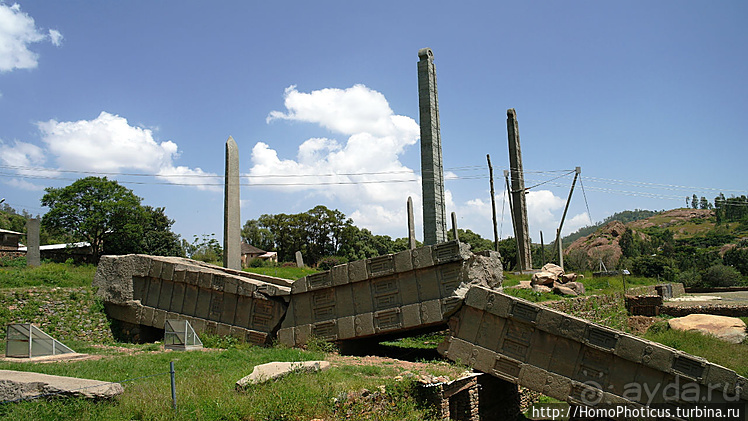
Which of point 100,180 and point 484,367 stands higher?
point 100,180

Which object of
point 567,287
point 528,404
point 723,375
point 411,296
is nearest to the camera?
point 723,375

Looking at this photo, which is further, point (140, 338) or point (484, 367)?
point (140, 338)

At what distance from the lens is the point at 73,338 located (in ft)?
41.4

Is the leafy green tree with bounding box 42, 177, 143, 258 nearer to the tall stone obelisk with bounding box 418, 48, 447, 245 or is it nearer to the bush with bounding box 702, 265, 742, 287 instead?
the tall stone obelisk with bounding box 418, 48, 447, 245

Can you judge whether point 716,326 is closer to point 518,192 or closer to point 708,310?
point 708,310

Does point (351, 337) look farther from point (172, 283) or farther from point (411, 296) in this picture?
point (172, 283)

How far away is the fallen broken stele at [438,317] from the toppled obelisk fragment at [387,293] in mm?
24

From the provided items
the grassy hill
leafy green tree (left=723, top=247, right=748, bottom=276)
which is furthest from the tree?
leafy green tree (left=723, top=247, right=748, bottom=276)

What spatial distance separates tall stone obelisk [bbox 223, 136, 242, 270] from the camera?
15977mm

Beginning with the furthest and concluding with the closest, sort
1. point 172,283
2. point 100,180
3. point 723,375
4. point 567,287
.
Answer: point 100,180 → point 567,287 → point 172,283 → point 723,375

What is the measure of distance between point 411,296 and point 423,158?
4.60 metres

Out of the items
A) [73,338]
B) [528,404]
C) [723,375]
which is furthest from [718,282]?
[73,338]

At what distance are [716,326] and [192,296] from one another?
15938mm

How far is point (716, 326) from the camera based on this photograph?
14.8 meters
